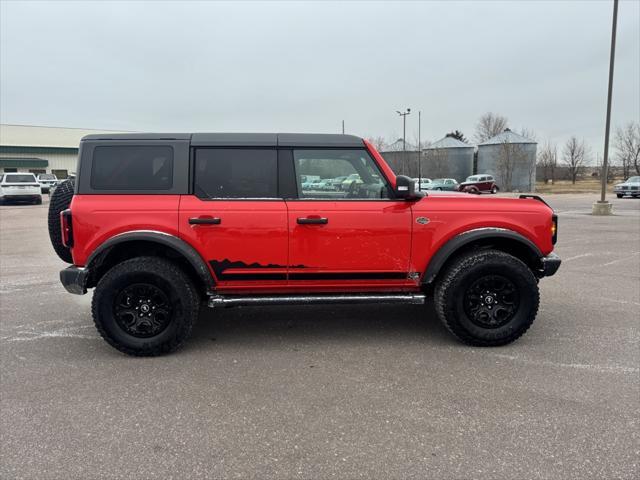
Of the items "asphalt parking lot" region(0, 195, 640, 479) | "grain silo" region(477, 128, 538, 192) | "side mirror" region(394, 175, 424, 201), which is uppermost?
"grain silo" region(477, 128, 538, 192)

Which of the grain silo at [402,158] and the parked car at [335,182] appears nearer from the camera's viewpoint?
the parked car at [335,182]

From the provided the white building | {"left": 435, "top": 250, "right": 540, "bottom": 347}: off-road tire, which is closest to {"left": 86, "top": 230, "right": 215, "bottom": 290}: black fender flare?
{"left": 435, "top": 250, "right": 540, "bottom": 347}: off-road tire

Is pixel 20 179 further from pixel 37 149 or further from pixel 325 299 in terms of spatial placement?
pixel 37 149

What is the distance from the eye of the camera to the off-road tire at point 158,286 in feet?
12.8

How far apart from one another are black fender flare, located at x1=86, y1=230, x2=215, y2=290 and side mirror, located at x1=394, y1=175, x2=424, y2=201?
5.98 feet

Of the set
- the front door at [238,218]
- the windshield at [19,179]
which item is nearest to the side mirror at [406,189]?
the front door at [238,218]

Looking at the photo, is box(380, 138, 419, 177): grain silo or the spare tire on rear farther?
box(380, 138, 419, 177): grain silo

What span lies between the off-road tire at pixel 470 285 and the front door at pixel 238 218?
1465mm

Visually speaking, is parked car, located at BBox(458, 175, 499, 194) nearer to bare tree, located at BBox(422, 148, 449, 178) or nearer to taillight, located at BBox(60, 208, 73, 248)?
bare tree, located at BBox(422, 148, 449, 178)

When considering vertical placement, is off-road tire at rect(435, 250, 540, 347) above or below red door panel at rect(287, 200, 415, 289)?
below

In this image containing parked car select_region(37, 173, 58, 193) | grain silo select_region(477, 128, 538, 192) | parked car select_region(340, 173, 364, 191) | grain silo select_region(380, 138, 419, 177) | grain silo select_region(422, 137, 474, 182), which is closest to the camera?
parked car select_region(340, 173, 364, 191)

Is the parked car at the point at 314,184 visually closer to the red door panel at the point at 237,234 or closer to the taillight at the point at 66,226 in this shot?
the red door panel at the point at 237,234

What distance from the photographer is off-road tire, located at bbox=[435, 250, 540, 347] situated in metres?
4.08

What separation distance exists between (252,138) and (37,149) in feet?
229
